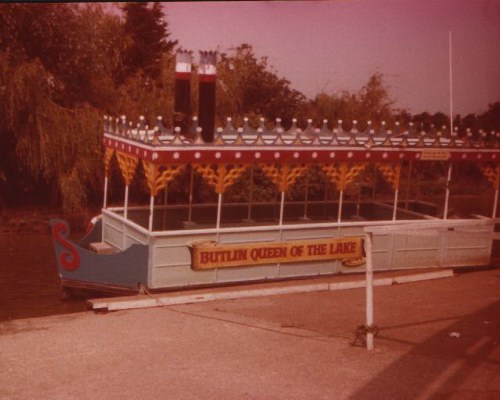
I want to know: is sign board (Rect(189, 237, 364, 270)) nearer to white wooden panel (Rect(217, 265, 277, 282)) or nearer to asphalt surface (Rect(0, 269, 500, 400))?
white wooden panel (Rect(217, 265, 277, 282))

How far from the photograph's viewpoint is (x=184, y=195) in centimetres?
2602

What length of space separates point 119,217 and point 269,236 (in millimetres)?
2871

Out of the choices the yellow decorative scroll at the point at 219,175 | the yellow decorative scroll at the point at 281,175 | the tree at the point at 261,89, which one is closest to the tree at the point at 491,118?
the yellow decorative scroll at the point at 281,175

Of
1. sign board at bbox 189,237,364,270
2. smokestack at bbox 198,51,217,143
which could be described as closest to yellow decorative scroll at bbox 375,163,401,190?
sign board at bbox 189,237,364,270

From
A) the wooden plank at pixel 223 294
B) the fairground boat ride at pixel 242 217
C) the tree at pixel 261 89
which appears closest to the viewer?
the wooden plank at pixel 223 294

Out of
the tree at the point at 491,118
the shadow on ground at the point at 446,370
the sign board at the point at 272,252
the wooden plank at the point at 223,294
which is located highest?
the tree at the point at 491,118

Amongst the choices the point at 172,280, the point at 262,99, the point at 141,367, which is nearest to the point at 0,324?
the point at 172,280

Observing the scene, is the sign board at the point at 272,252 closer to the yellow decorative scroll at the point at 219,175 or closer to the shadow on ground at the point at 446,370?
the yellow decorative scroll at the point at 219,175

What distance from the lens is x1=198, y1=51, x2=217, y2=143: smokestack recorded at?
13.2 meters

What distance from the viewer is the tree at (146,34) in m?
37.9

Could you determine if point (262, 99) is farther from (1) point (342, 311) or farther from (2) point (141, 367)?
(2) point (141, 367)

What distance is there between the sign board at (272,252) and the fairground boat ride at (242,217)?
0.02 metres

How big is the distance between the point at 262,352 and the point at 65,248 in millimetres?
5550

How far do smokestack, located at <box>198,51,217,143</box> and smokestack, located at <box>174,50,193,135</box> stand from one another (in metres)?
0.31
